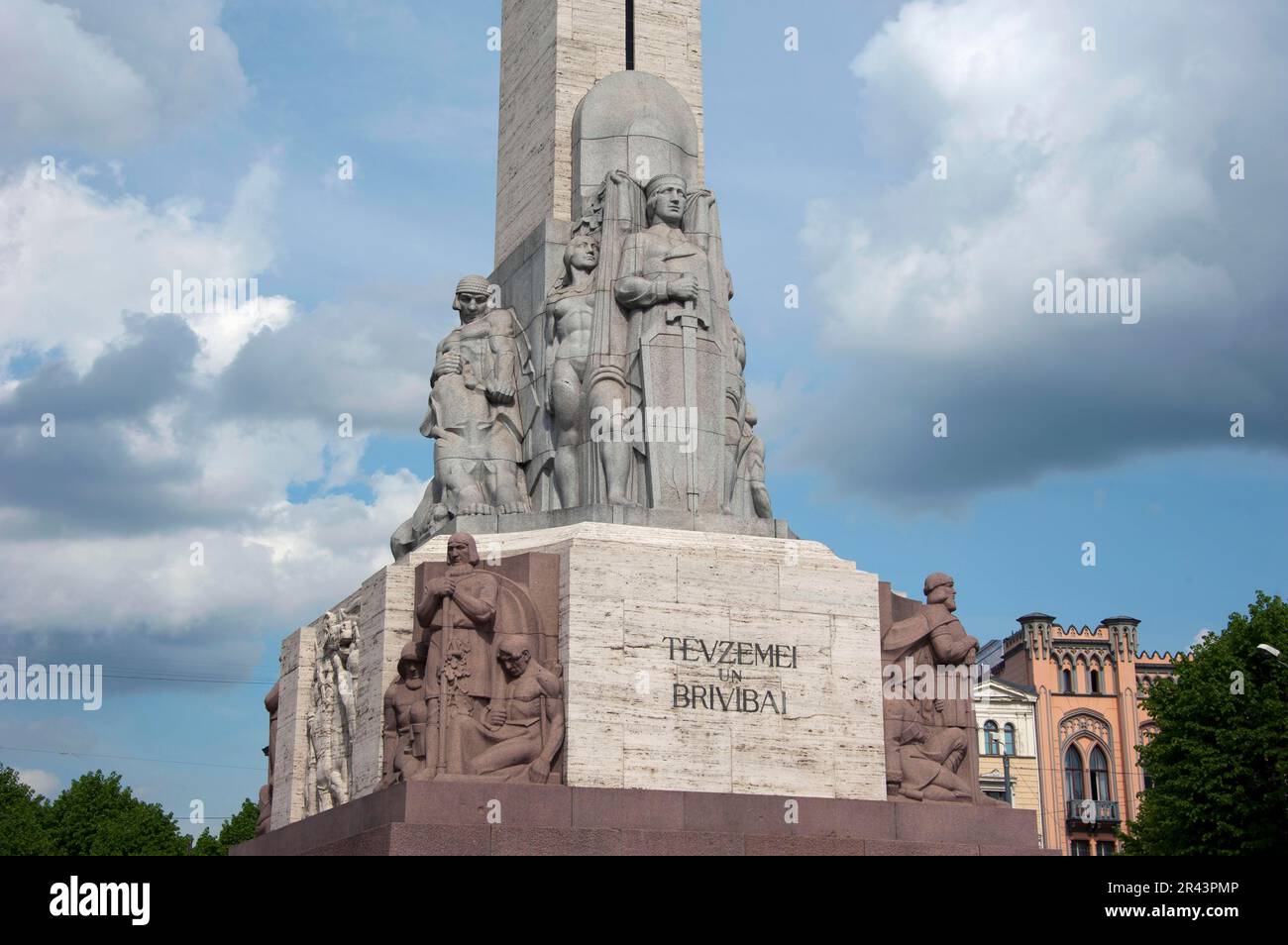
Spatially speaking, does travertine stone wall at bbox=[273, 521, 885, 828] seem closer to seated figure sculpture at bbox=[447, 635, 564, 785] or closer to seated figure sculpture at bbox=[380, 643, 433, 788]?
seated figure sculpture at bbox=[447, 635, 564, 785]

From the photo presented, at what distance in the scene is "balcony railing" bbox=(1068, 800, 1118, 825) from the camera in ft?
205

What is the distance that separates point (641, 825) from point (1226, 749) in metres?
26.0

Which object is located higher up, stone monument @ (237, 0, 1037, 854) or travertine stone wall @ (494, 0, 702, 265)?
travertine stone wall @ (494, 0, 702, 265)

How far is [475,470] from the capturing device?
20500mm

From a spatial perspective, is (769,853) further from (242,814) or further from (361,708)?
(242,814)

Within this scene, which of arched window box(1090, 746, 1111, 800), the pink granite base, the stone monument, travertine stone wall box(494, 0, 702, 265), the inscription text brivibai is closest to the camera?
the pink granite base

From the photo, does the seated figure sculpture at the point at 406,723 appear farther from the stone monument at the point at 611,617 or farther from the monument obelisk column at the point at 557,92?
the monument obelisk column at the point at 557,92

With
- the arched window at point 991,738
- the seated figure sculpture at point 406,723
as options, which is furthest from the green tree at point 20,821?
the seated figure sculpture at point 406,723

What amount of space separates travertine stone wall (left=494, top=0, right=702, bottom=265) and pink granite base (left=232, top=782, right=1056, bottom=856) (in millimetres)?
8690

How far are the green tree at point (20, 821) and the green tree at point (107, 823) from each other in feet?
2.61

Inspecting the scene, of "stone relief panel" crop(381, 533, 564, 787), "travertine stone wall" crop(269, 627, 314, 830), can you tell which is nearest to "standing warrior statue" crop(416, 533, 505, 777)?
"stone relief panel" crop(381, 533, 564, 787)

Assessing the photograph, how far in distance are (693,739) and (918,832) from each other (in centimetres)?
253
